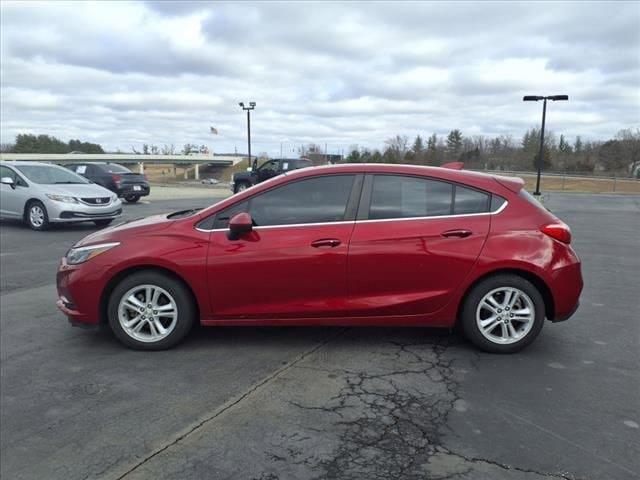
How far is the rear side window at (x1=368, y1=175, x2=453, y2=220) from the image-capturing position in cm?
430

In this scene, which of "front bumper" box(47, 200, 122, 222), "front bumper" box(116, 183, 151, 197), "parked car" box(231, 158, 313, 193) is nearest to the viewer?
"front bumper" box(47, 200, 122, 222)

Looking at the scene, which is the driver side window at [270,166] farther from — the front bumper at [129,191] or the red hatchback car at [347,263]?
the red hatchback car at [347,263]

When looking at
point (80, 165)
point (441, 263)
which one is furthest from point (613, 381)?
point (80, 165)

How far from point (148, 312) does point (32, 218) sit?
936 centimetres

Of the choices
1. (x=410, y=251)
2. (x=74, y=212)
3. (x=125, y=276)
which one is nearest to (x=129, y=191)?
(x=74, y=212)

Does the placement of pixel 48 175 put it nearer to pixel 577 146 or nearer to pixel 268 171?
pixel 268 171

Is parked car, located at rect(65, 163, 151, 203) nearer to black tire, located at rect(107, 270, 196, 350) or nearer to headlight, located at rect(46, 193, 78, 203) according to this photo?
headlight, located at rect(46, 193, 78, 203)

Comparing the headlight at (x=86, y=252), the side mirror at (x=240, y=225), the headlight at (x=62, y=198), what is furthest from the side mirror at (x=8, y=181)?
the side mirror at (x=240, y=225)

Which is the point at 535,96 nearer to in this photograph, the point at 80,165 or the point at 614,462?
the point at 80,165

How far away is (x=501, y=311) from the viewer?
13.9ft

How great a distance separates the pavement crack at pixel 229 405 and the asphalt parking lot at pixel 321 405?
13 mm

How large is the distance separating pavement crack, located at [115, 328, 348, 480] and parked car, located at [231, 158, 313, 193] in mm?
19595

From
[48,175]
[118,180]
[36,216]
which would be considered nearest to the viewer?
[36,216]

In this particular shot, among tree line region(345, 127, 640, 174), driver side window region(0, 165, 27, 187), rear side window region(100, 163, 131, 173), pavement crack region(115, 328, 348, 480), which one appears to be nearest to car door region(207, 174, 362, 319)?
pavement crack region(115, 328, 348, 480)
